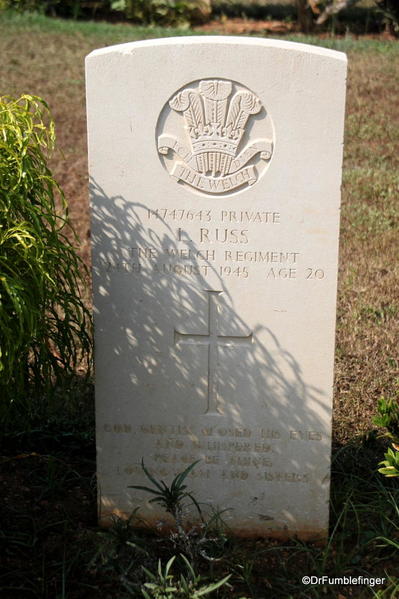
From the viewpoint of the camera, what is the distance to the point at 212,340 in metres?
3.22

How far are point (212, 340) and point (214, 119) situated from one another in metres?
0.81

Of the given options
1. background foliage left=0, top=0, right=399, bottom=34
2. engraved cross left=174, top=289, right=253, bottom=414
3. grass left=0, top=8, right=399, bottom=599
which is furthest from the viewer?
background foliage left=0, top=0, right=399, bottom=34

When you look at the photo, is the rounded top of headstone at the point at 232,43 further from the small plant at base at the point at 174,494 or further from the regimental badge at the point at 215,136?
the small plant at base at the point at 174,494

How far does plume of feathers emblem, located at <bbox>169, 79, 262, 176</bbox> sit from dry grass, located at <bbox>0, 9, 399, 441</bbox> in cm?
52

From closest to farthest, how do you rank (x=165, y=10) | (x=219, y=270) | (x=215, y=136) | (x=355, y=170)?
(x=215, y=136), (x=219, y=270), (x=355, y=170), (x=165, y=10)

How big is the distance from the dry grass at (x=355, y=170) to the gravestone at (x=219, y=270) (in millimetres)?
418

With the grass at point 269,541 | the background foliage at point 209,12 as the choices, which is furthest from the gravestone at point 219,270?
the background foliage at point 209,12

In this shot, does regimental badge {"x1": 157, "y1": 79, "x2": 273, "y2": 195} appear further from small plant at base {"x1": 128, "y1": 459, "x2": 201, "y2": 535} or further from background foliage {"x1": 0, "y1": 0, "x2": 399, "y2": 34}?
background foliage {"x1": 0, "y1": 0, "x2": 399, "y2": 34}

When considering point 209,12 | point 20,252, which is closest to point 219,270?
point 20,252

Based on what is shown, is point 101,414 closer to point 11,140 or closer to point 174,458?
point 174,458

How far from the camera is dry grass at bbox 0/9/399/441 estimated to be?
15.0 feet

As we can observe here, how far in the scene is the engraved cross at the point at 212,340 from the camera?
3195 millimetres


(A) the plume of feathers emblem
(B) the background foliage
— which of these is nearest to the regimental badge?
(A) the plume of feathers emblem

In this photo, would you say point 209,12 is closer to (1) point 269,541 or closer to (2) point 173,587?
(1) point 269,541
